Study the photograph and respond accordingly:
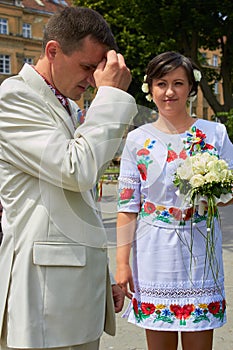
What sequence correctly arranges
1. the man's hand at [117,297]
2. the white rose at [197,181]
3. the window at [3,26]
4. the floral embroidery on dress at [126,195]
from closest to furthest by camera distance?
the man's hand at [117,297], the white rose at [197,181], the floral embroidery on dress at [126,195], the window at [3,26]

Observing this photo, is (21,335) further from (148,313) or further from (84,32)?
(148,313)

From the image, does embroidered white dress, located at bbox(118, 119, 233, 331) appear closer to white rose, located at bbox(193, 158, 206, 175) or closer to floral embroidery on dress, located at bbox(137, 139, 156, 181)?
floral embroidery on dress, located at bbox(137, 139, 156, 181)

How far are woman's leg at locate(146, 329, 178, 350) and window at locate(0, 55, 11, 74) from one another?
47543mm

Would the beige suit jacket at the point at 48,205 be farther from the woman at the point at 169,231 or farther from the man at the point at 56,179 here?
the woman at the point at 169,231

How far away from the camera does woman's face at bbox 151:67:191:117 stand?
2945mm

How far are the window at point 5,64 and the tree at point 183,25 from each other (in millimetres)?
27529

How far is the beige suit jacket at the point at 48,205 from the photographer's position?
1.70 metres

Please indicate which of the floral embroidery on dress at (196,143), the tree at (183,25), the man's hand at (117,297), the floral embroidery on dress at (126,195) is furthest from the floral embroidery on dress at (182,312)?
the tree at (183,25)

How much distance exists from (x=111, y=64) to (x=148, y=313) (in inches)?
61.3

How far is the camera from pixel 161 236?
2.83 m

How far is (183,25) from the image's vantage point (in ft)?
55.2

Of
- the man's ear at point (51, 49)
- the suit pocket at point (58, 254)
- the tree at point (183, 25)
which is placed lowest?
the suit pocket at point (58, 254)

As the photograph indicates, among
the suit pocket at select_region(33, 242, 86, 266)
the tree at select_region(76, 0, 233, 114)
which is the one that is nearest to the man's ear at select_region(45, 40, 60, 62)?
the suit pocket at select_region(33, 242, 86, 266)

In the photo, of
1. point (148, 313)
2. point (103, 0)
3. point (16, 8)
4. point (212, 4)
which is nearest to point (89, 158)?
point (148, 313)
